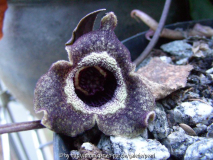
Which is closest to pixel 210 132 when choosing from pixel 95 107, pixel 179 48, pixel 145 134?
pixel 145 134

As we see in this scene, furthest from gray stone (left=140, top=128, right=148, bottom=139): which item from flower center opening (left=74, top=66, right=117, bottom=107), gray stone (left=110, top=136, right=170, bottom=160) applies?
flower center opening (left=74, top=66, right=117, bottom=107)

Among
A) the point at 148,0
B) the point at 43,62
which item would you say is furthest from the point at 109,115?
the point at 148,0

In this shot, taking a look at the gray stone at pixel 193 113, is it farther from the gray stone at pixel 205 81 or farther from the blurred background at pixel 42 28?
the blurred background at pixel 42 28

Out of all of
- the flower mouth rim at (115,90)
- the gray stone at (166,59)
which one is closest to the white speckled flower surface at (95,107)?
the flower mouth rim at (115,90)

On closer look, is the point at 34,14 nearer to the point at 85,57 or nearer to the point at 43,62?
the point at 43,62

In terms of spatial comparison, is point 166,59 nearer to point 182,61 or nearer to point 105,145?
point 182,61

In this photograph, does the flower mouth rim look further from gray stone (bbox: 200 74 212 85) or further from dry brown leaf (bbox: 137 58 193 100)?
gray stone (bbox: 200 74 212 85)
